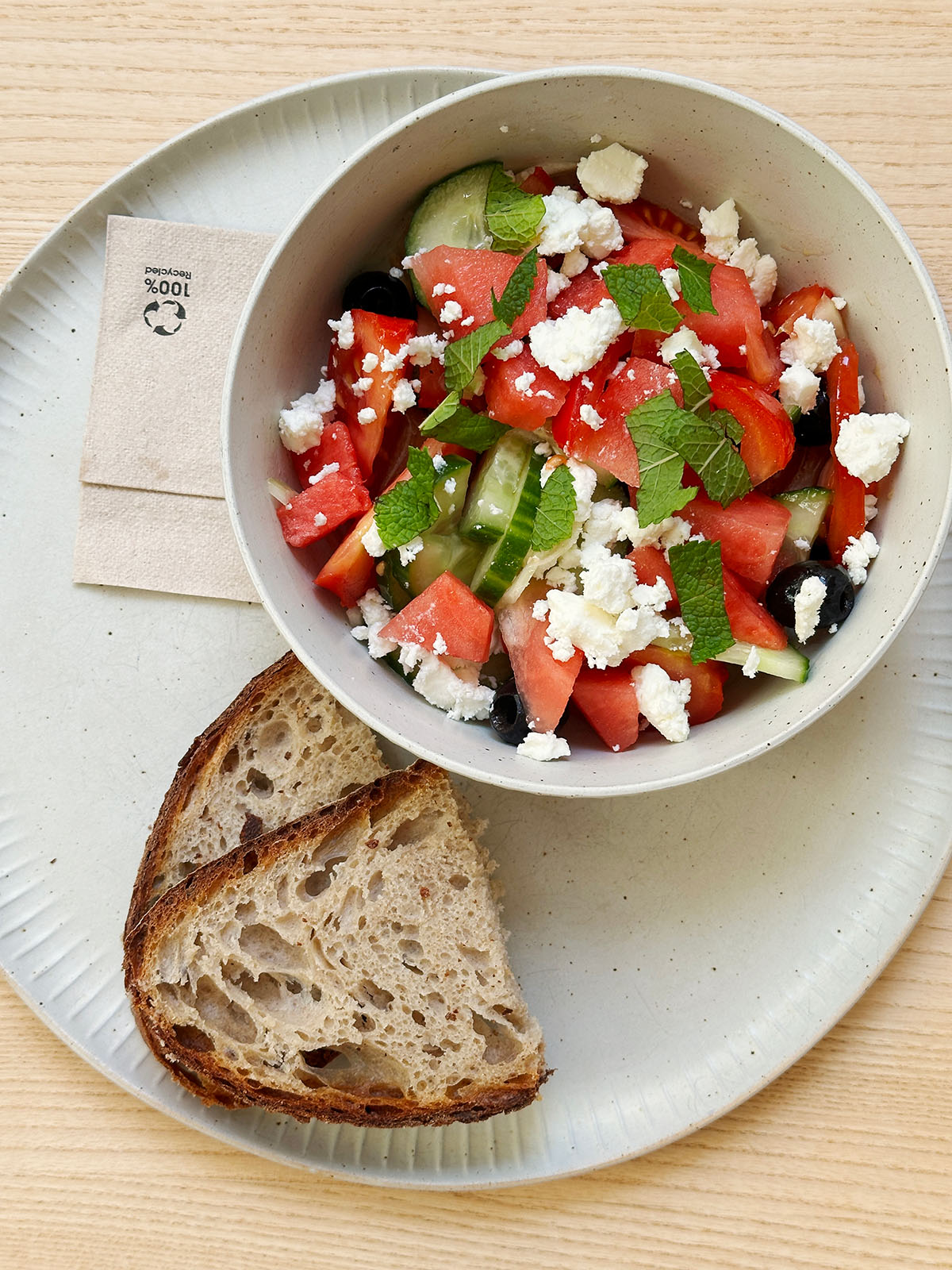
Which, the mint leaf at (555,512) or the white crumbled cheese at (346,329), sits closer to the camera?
the mint leaf at (555,512)

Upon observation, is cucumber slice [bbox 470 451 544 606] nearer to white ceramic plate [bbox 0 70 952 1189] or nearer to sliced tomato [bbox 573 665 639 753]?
sliced tomato [bbox 573 665 639 753]

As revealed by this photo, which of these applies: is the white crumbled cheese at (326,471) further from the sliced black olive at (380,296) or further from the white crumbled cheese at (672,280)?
the white crumbled cheese at (672,280)

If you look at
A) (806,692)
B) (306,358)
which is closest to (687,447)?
(806,692)

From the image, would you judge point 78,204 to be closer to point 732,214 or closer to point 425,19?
point 425,19

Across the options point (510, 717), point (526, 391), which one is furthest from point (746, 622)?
point (526, 391)

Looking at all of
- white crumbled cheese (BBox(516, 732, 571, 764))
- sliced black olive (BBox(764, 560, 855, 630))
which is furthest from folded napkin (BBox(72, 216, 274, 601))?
sliced black olive (BBox(764, 560, 855, 630))

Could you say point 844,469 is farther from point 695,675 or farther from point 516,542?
point 516,542

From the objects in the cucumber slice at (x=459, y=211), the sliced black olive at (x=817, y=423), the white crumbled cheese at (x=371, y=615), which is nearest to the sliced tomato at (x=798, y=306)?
the sliced black olive at (x=817, y=423)
